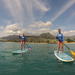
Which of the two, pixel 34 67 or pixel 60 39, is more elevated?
pixel 60 39

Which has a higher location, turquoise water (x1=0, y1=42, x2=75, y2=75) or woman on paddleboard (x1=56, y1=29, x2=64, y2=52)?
woman on paddleboard (x1=56, y1=29, x2=64, y2=52)

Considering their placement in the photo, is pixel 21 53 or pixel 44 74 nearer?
pixel 44 74

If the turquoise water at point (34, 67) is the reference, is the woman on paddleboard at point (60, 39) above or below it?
above

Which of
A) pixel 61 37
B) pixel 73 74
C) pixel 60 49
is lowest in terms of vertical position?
pixel 73 74

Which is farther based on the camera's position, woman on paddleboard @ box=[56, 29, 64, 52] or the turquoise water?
woman on paddleboard @ box=[56, 29, 64, 52]

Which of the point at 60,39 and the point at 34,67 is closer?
the point at 34,67

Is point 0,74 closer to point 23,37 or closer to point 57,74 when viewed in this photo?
point 57,74

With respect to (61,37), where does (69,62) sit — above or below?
below

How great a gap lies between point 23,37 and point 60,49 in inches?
459

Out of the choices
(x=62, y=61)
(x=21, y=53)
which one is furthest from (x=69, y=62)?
(x=21, y=53)

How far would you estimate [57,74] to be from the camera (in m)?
17.2

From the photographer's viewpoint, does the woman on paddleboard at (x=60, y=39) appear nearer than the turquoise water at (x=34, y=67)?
No

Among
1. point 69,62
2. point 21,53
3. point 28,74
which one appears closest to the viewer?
point 28,74

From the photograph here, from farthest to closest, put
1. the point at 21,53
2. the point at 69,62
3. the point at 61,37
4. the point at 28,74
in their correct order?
the point at 21,53 → the point at 61,37 → the point at 69,62 → the point at 28,74
